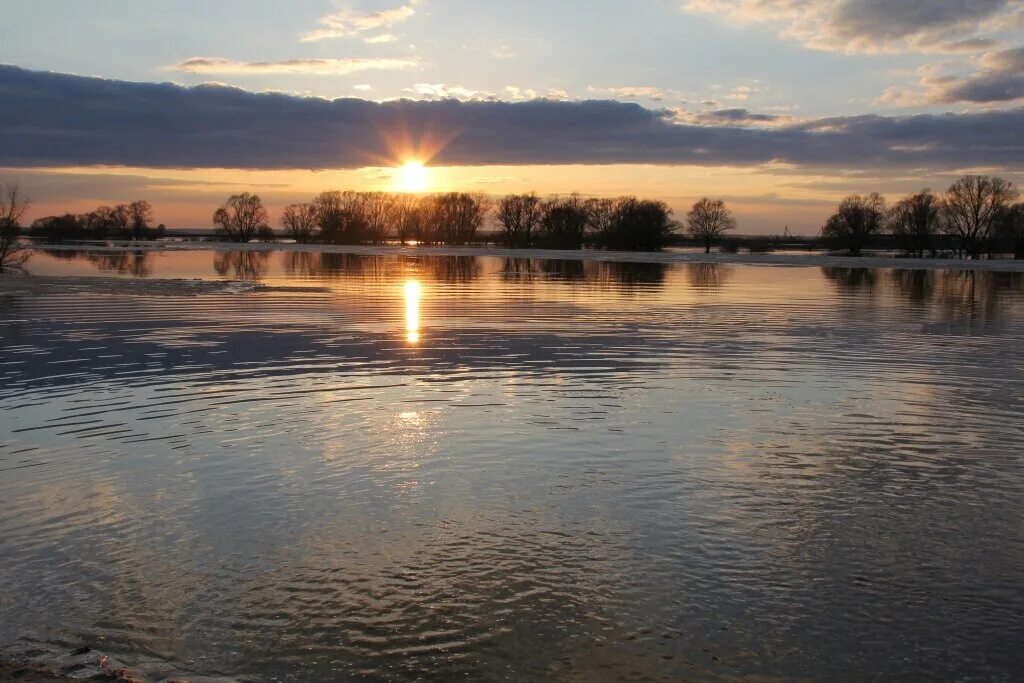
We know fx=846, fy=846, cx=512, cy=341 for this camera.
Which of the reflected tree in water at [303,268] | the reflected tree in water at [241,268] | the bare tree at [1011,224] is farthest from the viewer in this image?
the bare tree at [1011,224]

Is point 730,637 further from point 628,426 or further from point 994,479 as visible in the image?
point 628,426

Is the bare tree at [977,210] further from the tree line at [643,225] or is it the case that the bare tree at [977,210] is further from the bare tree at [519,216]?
the bare tree at [519,216]

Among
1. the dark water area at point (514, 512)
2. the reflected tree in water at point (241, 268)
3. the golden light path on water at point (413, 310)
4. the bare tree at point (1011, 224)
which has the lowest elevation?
the dark water area at point (514, 512)

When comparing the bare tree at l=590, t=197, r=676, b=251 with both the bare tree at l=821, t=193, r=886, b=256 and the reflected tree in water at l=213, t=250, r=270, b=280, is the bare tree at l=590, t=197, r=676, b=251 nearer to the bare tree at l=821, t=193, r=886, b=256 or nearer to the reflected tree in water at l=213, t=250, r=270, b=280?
the bare tree at l=821, t=193, r=886, b=256

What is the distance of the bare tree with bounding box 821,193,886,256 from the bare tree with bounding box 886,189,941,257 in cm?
378

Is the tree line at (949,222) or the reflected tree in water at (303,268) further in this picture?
the tree line at (949,222)

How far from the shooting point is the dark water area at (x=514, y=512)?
589 centimetres

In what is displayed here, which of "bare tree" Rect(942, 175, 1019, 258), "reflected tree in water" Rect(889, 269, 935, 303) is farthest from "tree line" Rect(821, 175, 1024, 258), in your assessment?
"reflected tree in water" Rect(889, 269, 935, 303)

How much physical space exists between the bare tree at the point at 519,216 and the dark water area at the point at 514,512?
158m

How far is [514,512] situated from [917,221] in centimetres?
14100

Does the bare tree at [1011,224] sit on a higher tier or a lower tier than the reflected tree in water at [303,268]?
higher

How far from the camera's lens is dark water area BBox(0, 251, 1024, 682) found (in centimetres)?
589


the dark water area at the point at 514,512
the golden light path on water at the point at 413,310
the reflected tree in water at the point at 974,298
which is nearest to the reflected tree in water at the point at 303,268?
the golden light path on water at the point at 413,310

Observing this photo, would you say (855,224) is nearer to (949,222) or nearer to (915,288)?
(949,222)
